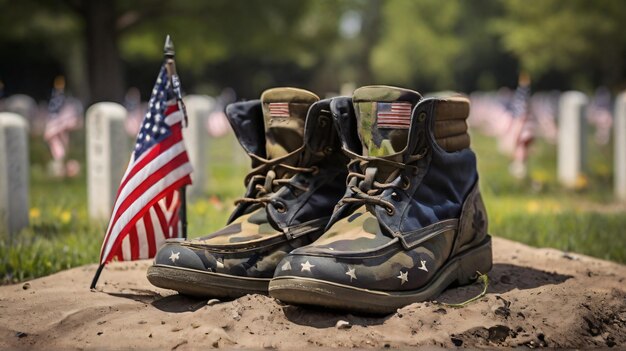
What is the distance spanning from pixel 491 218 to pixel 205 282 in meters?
3.78

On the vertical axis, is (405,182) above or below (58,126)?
below

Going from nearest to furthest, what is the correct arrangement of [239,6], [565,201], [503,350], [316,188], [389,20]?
[503,350]
[316,188]
[565,201]
[239,6]
[389,20]

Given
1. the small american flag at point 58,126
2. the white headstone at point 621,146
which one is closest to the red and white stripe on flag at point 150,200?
the white headstone at point 621,146

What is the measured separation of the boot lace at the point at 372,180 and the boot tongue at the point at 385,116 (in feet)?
0.14

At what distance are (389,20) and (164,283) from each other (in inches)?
1633

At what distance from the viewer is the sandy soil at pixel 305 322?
3129mm

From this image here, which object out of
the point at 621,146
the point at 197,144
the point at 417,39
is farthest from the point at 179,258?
the point at 417,39

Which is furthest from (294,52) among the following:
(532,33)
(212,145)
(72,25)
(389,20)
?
(389,20)

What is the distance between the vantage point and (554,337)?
3.17m

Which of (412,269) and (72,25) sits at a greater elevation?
(72,25)

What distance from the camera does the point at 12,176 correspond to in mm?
6574

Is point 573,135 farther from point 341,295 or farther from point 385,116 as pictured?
point 341,295

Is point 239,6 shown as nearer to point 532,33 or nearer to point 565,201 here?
point 565,201

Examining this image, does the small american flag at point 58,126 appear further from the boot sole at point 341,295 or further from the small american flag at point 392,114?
the boot sole at point 341,295
